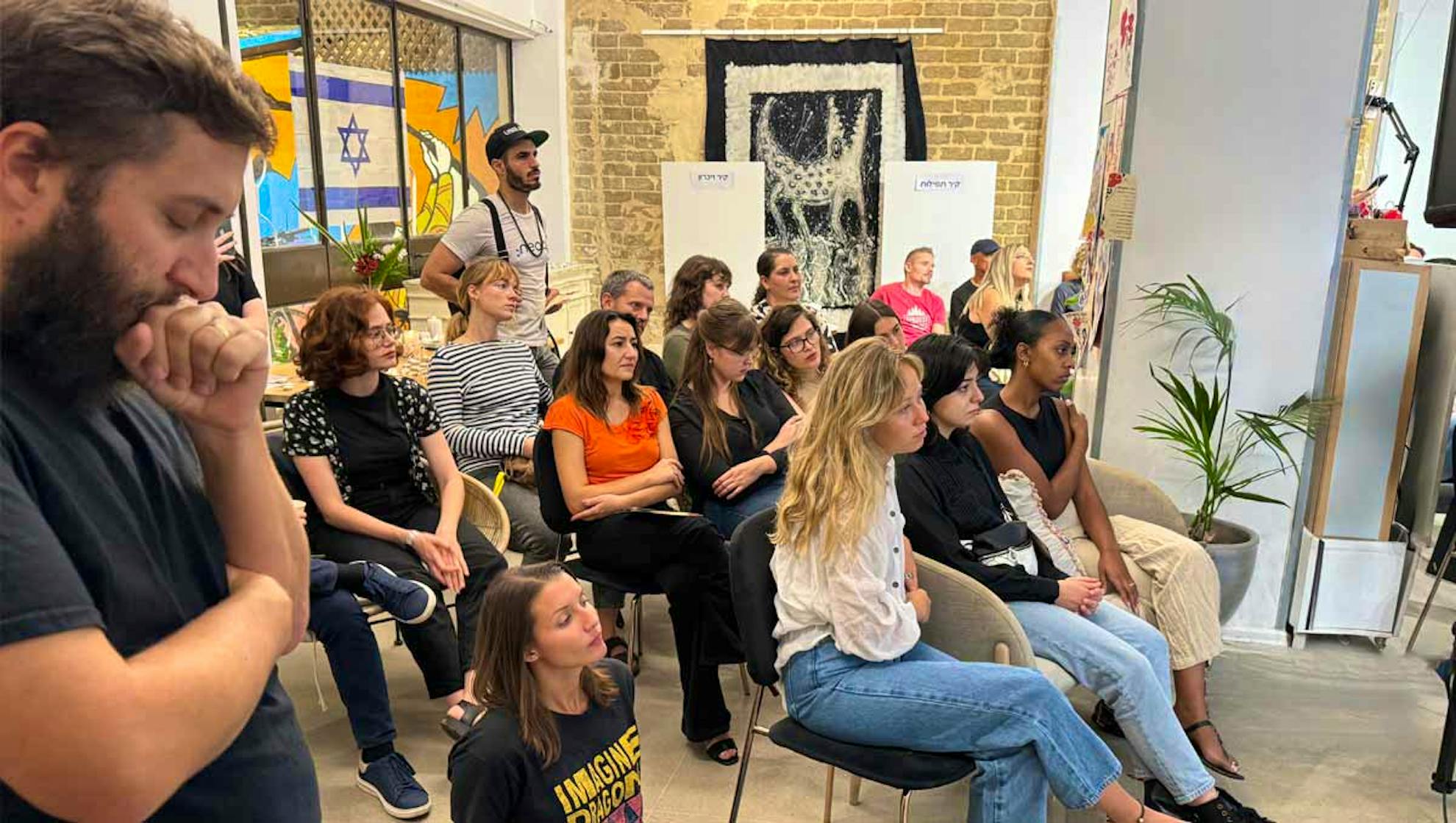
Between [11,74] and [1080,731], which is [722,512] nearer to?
[1080,731]

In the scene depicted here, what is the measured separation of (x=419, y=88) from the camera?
6.77 m

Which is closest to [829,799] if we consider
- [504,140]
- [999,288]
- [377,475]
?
[377,475]

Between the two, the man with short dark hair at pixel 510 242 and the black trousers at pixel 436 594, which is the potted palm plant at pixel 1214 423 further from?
the man with short dark hair at pixel 510 242

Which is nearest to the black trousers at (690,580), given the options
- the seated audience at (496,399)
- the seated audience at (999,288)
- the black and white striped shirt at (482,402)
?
the seated audience at (496,399)

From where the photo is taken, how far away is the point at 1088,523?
2.88 meters

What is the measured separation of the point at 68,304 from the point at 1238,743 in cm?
312

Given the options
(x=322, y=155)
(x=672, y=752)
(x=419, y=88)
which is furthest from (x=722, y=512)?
(x=419, y=88)

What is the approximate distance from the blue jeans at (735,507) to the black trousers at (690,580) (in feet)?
1.04

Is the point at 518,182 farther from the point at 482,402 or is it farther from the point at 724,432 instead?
the point at 724,432

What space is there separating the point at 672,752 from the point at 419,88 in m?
5.47

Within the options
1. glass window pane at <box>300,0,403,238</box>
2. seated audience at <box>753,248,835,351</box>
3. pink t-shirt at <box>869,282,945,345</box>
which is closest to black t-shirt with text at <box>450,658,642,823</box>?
seated audience at <box>753,248,835,351</box>

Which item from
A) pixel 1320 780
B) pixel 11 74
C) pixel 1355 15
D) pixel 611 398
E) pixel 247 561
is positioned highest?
pixel 1355 15

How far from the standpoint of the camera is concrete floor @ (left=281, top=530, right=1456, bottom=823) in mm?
2521

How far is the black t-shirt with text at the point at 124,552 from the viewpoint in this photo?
1.79 feet
